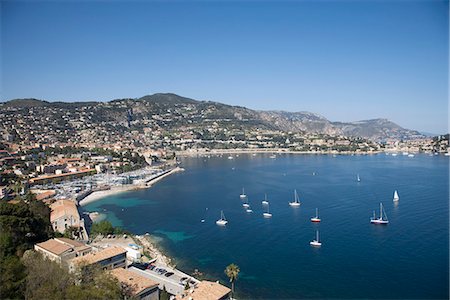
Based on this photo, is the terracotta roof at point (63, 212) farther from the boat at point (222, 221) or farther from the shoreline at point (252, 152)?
the shoreline at point (252, 152)

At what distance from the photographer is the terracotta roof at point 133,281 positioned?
8.48 meters

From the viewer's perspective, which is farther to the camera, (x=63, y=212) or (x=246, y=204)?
(x=246, y=204)

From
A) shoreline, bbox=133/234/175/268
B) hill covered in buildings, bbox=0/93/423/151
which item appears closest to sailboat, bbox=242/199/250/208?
shoreline, bbox=133/234/175/268

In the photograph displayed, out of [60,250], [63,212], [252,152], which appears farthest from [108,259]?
[252,152]

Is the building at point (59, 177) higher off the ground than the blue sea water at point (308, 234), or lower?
higher

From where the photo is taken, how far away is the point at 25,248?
33.1 feet

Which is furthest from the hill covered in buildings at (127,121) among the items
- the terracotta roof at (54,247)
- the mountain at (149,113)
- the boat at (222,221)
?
the terracotta roof at (54,247)

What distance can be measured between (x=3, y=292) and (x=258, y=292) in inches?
263

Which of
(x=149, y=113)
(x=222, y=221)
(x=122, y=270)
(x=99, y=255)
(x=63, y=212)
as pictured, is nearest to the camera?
(x=122, y=270)

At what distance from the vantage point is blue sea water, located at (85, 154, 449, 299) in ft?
37.6

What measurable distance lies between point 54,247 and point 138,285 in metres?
3.22

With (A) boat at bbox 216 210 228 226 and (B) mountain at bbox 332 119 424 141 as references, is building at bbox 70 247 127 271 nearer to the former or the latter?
(A) boat at bbox 216 210 228 226

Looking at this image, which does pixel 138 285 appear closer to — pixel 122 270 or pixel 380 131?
pixel 122 270

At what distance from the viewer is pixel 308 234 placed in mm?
16266
